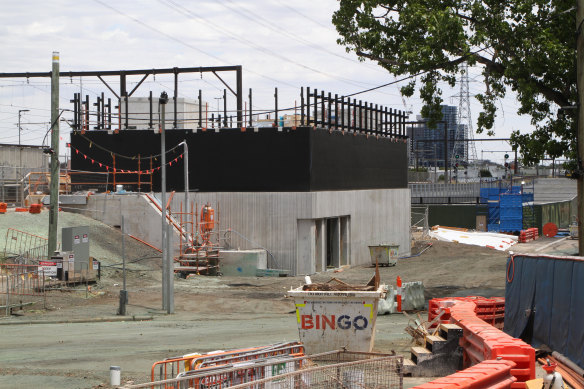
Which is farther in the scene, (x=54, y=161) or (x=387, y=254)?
(x=387, y=254)

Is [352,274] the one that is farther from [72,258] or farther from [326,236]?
[72,258]

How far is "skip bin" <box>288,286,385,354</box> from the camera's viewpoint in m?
15.1

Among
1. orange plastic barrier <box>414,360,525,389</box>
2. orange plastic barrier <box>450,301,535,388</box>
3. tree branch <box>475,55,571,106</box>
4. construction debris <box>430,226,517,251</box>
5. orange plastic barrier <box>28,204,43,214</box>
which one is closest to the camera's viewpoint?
orange plastic barrier <box>414,360,525,389</box>

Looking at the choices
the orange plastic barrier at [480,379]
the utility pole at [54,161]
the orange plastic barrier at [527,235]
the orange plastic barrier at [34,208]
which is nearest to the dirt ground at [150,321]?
the utility pole at [54,161]

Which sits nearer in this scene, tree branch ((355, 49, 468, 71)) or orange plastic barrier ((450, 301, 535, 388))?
orange plastic barrier ((450, 301, 535, 388))

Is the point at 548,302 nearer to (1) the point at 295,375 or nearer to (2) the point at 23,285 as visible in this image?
(1) the point at 295,375

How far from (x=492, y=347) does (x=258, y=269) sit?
25.9m

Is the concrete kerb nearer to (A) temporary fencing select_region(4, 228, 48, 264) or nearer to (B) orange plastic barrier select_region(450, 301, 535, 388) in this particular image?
(A) temporary fencing select_region(4, 228, 48, 264)

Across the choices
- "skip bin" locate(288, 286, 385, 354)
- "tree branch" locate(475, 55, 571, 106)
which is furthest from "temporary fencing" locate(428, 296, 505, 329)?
"tree branch" locate(475, 55, 571, 106)

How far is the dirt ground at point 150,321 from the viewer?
50.7 ft

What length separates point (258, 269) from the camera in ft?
122

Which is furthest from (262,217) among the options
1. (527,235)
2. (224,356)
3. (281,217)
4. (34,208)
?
(527,235)

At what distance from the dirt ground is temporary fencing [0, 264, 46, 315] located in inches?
19.9

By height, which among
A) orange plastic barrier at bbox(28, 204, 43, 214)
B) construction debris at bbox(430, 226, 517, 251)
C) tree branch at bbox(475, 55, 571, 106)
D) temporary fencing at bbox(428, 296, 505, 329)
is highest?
tree branch at bbox(475, 55, 571, 106)
